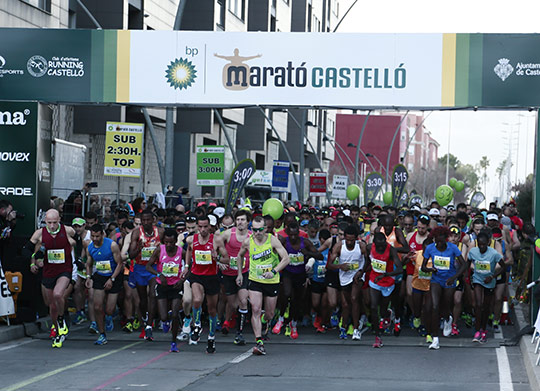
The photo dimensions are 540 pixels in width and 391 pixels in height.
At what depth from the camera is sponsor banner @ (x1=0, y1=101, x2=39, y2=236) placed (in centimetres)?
1605

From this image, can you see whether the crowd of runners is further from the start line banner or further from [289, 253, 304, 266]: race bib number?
the start line banner

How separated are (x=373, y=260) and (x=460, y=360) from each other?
2401 millimetres

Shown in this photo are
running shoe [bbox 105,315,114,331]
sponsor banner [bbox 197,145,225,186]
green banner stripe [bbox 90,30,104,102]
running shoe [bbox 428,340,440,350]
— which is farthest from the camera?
sponsor banner [bbox 197,145,225,186]

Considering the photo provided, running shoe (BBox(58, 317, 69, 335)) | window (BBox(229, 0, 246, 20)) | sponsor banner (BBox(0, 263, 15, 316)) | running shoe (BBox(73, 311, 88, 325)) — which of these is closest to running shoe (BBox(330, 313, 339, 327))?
running shoe (BBox(73, 311, 88, 325))

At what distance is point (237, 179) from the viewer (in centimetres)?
2222

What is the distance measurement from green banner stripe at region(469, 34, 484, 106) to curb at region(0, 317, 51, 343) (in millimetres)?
8061

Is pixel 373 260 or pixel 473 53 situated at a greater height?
pixel 473 53

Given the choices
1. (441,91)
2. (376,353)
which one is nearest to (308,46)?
(441,91)

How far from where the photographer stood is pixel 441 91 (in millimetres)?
16031

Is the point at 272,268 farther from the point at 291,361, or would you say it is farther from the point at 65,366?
the point at 65,366

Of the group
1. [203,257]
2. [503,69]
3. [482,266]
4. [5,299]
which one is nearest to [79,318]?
[5,299]

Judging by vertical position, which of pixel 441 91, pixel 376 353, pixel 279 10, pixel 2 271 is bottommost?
pixel 376 353

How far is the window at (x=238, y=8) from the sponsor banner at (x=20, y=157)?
27877 mm

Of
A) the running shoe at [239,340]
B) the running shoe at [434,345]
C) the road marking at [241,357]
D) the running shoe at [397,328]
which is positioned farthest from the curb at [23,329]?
the running shoe at [434,345]
